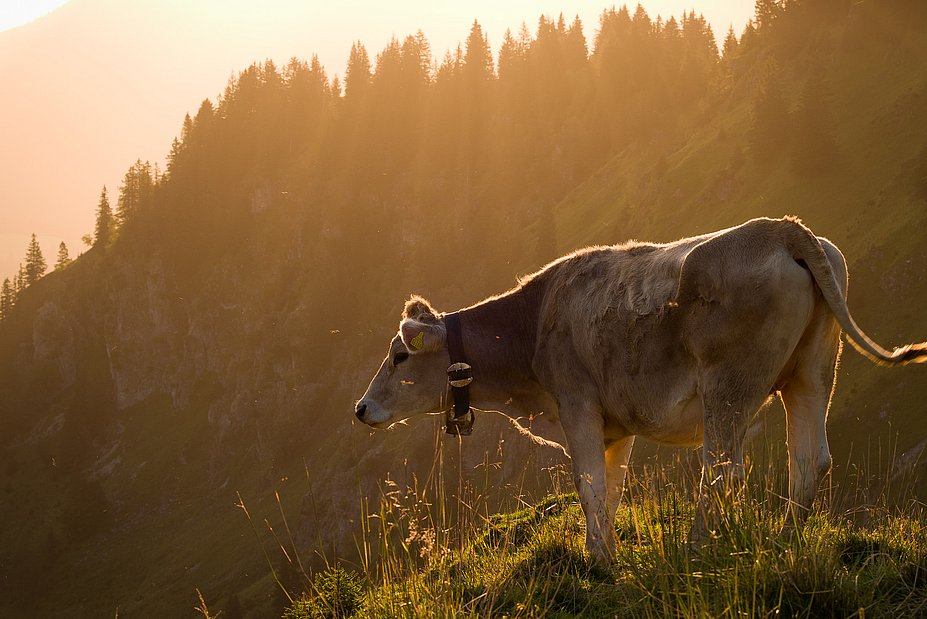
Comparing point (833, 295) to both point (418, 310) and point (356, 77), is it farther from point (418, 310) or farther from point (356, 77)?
point (356, 77)

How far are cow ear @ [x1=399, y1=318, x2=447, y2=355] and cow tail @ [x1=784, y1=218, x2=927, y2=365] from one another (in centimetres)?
449

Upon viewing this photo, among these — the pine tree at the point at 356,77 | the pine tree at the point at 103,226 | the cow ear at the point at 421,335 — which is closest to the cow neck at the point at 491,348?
the cow ear at the point at 421,335

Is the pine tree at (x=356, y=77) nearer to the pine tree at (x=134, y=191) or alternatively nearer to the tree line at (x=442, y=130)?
the tree line at (x=442, y=130)

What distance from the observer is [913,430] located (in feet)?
172

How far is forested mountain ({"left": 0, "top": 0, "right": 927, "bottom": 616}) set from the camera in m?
92.9

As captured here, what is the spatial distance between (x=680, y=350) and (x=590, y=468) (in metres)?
1.64

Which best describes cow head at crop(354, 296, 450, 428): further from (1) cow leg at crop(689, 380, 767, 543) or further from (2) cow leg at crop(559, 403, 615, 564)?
(1) cow leg at crop(689, 380, 767, 543)

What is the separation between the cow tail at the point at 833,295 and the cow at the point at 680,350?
0.5 inches

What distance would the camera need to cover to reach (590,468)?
28.6 feet

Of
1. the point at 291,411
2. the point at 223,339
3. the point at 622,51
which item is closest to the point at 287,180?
the point at 223,339

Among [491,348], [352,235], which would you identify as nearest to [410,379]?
[491,348]

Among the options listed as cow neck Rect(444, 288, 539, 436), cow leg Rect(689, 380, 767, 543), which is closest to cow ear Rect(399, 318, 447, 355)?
cow neck Rect(444, 288, 539, 436)

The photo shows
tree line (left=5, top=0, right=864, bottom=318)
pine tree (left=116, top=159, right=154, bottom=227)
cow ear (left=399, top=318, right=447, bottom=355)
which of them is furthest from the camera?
pine tree (left=116, top=159, right=154, bottom=227)

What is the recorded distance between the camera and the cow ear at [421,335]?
10.2m
